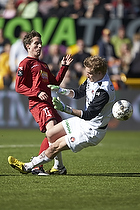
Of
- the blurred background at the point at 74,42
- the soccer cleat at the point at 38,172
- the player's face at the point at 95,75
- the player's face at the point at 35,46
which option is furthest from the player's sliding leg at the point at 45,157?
the blurred background at the point at 74,42

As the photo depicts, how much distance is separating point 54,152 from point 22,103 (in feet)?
28.6

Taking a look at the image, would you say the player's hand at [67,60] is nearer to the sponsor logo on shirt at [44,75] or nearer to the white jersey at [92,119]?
the sponsor logo on shirt at [44,75]

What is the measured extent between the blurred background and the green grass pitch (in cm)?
444

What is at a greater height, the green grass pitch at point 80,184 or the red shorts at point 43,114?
the red shorts at point 43,114

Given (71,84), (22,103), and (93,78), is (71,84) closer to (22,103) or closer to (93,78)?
(22,103)

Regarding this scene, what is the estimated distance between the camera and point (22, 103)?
15711mm

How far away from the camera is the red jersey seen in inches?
297

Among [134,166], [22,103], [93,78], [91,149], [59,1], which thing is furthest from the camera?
[59,1]

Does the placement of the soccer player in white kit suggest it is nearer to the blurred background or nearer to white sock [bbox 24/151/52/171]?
white sock [bbox 24/151/52/171]

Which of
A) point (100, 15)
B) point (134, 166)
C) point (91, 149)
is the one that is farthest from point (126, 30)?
point (134, 166)

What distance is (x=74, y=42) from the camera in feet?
58.9

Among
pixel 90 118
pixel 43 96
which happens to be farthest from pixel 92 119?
pixel 43 96

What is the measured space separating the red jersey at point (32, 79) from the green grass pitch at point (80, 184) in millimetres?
1217

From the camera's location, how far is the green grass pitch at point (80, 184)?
5.37 metres
